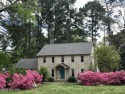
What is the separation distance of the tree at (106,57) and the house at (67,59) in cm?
154

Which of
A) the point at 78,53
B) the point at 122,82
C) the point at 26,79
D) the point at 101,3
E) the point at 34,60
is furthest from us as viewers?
the point at 101,3

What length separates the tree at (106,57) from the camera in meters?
41.0

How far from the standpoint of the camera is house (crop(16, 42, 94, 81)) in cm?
3925

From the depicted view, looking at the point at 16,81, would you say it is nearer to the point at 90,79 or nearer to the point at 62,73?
the point at 90,79

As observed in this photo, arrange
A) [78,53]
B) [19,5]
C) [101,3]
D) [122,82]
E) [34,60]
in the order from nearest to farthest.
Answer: [19,5]
[122,82]
[78,53]
[34,60]
[101,3]

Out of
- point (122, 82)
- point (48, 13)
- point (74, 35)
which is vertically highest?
point (48, 13)

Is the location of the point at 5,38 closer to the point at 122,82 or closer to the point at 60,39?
the point at 122,82

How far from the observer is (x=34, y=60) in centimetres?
4550

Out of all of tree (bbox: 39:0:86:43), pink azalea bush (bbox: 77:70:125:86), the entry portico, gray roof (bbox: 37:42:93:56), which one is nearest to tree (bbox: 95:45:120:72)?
gray roof (bbox: 37:42:93:56)

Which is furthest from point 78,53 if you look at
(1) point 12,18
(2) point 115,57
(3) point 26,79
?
(1) point 12,18

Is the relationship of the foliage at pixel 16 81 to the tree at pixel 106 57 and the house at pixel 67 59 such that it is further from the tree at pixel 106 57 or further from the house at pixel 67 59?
the tree at pixel 106 57

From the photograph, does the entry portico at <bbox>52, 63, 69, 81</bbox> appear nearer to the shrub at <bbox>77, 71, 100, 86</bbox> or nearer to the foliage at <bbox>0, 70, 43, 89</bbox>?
the shrub at <bbox>77, 71, 100, 86</bbox>

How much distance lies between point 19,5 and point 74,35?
39.4 metres

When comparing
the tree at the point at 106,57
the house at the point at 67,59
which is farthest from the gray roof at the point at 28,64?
the tree at the point at 106,57
